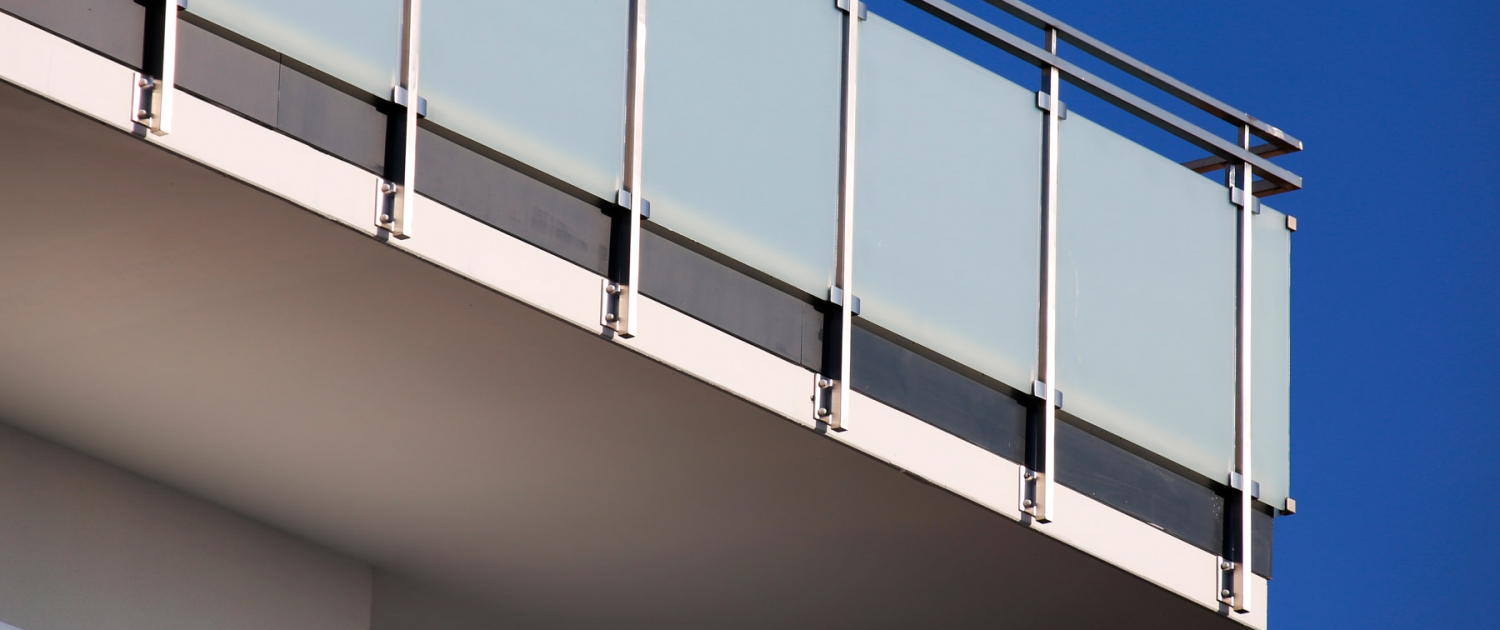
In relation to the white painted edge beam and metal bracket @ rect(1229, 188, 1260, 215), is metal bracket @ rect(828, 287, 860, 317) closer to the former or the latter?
the white painted edge beam

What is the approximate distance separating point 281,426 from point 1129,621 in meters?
3.65

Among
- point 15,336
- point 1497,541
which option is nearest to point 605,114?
point 15,336

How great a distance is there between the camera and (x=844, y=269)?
23.0 feet

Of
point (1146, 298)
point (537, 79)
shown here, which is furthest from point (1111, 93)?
point (537, 79)

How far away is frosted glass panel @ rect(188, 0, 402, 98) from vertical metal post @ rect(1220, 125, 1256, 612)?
158 inches

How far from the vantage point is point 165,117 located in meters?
5.15

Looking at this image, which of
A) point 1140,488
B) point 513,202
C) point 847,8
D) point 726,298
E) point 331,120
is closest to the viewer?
point 331,120

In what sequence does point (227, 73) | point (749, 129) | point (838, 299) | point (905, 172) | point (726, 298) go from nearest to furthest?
point (227, 73), point (726, 298), point (749, 129), point (838, 299), point (905, 172)

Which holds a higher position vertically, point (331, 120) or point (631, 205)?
point (631, 205)

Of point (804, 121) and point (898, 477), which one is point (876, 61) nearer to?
point (804, 121)

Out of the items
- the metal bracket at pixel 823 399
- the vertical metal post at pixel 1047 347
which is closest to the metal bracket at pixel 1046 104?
the vertical metal post at pixel 1047 347

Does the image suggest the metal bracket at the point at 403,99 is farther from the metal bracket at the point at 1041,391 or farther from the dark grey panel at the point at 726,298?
the metal bracket at the point at 1041,391

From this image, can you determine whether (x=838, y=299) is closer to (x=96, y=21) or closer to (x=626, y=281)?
(x=626, y=281)

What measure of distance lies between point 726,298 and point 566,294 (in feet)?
2.43
